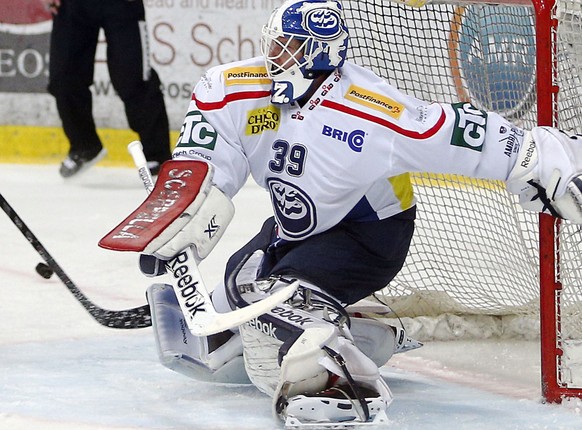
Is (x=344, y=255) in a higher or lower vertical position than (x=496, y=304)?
higher

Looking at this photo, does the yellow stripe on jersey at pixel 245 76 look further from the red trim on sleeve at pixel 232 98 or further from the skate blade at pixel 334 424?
the skate blade at pixel 334 424

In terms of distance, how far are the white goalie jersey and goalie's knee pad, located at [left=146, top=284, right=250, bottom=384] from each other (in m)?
0.26

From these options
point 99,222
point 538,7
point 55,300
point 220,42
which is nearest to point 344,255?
point 538,7

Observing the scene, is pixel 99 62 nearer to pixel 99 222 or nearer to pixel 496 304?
pixel 99 222

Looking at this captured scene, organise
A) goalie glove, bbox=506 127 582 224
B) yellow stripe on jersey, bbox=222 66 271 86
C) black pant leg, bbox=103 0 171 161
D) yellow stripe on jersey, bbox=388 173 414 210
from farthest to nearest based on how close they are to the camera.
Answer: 1. black pant leg, bbox=103 0 171 161
2. yellow stripe on jersey, bbox=388 173 414 210
3. yellow stripe on jersey, bbox=222 66 271 86
4. goalie glove, bbox=506 127 582 224

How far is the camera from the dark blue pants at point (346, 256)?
2498mm

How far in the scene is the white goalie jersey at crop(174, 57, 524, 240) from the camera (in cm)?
237

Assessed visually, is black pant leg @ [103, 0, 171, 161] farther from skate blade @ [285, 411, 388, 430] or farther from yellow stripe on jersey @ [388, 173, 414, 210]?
skate blade @ [285, 411, 388, 430]

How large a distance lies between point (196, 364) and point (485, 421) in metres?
0.58

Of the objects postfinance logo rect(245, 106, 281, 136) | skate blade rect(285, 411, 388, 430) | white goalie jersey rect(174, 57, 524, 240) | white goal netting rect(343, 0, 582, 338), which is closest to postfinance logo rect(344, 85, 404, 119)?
white goalie jersey rect(174, 57, 524, 240)

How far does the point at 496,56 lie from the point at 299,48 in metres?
0.70

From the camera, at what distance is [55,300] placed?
11.5ft

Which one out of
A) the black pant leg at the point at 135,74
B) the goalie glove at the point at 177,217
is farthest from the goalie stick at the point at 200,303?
the black pant leg at the point at 135,74

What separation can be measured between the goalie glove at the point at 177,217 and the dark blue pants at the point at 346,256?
0.20 metres
